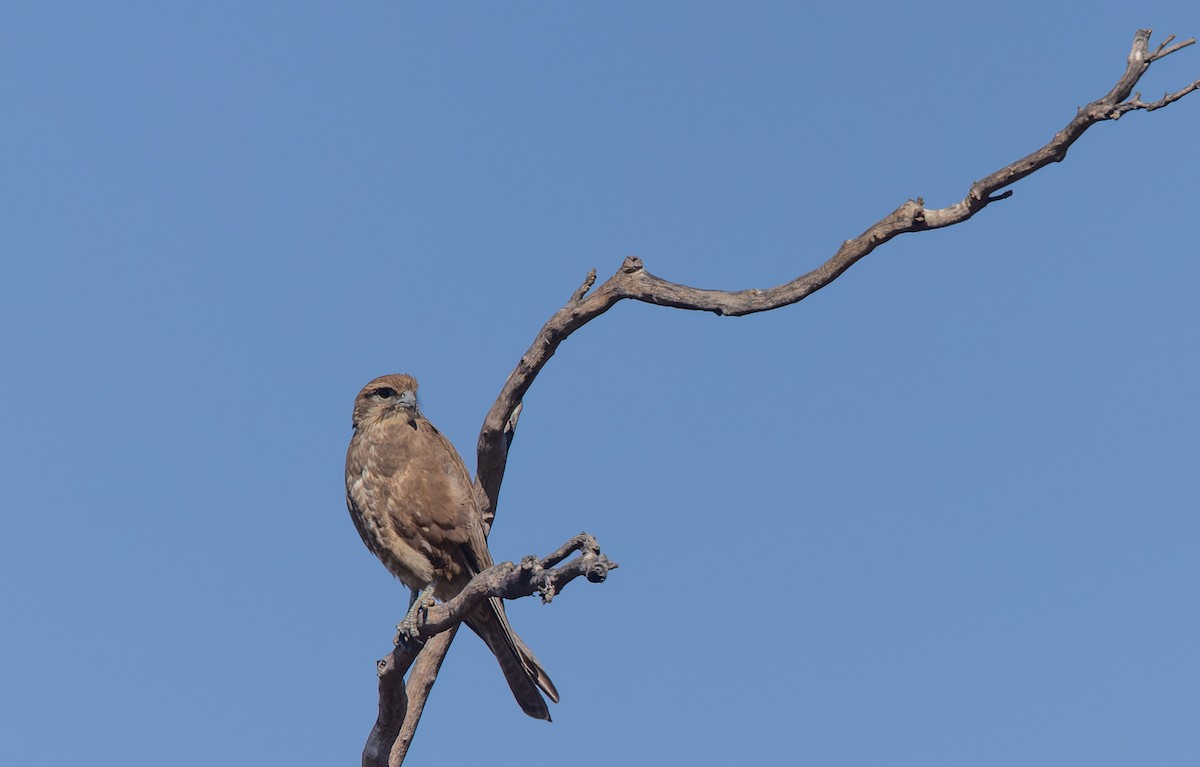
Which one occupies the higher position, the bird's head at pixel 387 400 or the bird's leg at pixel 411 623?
the bird's head at pixel 387 400

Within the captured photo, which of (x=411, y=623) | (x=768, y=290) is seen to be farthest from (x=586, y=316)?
(x=411, y=623)

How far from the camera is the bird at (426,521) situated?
7086 mm

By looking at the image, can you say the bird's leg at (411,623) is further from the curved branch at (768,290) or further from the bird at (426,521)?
the curved branch at (768,290)

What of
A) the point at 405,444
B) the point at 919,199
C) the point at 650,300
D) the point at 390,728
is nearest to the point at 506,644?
the point at 390,728

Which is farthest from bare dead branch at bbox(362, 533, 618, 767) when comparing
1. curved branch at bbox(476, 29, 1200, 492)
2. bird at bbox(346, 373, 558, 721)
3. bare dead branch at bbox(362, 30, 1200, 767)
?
curved branch at bbox(476, 29, 1200, 492)

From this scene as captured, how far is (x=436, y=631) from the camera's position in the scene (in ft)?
20.2

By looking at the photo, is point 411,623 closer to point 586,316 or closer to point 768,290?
point 586,316

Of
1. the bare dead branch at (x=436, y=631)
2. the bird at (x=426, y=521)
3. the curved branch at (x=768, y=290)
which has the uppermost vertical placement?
the curved branch at (x=768, y=290)

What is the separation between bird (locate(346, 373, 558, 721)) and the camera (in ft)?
23.2

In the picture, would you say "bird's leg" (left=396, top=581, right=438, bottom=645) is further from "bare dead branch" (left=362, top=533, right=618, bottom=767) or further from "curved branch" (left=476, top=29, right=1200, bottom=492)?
"curved branch" (left=476, top=29, right=1200, bottom=492)

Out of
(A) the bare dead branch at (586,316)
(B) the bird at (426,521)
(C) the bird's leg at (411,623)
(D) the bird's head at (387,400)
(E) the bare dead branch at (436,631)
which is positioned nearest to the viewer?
(E) the bare dead branch at (436,631)

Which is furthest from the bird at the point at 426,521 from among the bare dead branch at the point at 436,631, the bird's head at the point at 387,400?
the bare dead branch at the point at 436,631

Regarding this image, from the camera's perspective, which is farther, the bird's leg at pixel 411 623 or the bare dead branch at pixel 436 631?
the bird's leg at pixel 411 623

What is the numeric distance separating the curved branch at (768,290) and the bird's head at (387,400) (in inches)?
18.9
